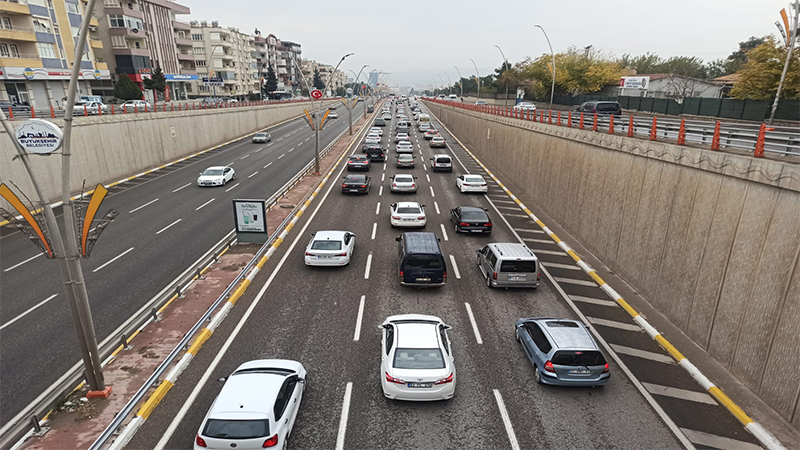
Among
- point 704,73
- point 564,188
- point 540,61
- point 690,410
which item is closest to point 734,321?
point 690,410

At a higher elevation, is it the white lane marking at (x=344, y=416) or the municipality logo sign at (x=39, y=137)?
the municipality logo sign at (x=39, y=137)

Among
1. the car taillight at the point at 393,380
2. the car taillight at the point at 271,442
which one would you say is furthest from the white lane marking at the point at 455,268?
the car taillight at the point at 271,442

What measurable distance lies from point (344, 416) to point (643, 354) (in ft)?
29.5

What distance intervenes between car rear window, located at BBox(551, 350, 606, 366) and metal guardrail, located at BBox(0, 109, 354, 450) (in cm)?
1020

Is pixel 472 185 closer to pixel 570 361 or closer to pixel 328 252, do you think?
pixel 328 252

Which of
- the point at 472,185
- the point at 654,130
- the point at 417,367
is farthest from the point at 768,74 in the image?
the point at 417,367

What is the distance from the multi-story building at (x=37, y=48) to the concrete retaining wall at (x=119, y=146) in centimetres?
1651

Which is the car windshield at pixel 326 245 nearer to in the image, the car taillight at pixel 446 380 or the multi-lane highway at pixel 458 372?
the multi-lane highway at pixel 458 372

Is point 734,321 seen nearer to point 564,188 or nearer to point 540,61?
point 564,188

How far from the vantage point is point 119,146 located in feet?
116

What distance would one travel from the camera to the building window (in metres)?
49.5

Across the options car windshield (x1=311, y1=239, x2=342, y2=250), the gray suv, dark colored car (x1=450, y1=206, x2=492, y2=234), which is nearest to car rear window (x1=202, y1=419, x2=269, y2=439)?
the gray suv

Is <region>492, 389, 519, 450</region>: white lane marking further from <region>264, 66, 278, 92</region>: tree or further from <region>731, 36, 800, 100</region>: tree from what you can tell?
<region>264, 66, 278, 92</region>: tree

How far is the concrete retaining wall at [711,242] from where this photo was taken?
A: 10.0 m
